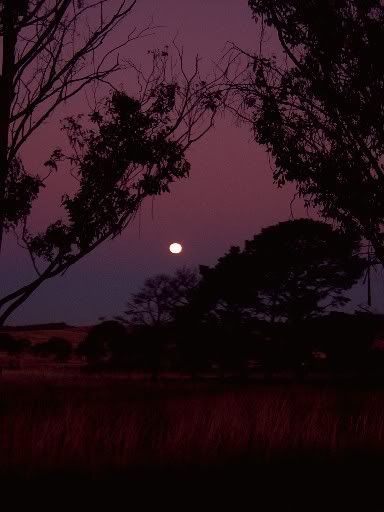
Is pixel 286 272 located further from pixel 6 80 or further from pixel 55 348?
pixel 55 348

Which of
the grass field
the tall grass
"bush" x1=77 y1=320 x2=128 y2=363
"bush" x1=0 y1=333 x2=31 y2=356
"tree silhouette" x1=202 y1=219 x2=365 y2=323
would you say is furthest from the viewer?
"bush" x1=0 y1=333 x2=31 y2=356

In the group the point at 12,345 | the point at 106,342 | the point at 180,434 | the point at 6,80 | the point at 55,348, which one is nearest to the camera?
the point at 180,434

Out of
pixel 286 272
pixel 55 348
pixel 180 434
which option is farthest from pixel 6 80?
pixel 55 348

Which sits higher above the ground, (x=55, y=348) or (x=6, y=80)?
(x=6, y=80)

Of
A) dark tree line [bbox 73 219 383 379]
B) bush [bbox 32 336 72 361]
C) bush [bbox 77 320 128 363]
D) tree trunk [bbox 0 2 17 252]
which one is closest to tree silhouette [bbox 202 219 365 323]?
dark tree line [bbox 73 219 383 379]

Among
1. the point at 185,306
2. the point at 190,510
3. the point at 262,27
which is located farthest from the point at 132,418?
the point at 185,306

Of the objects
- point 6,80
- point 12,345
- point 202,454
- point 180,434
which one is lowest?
point 202,454

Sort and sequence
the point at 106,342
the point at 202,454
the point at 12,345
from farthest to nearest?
1. the point at 12,345
2. the point at 106,342
3. the point at 202,454

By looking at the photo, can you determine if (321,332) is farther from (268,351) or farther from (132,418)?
(132,418)

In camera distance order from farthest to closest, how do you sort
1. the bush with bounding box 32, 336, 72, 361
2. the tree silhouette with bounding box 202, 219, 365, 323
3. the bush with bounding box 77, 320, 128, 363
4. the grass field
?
the bush with bounding box 32, 336, 72, 361 → the bush with bounding box 77, 320, 128, 363 → the tree silhouette with bounding box 202, 219, 365, 323 → the grass field

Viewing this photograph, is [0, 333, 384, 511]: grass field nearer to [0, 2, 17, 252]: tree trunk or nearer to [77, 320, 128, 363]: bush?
[0, 2, 17, 252]: tree trunk

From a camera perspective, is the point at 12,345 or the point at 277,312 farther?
the point at 12,345

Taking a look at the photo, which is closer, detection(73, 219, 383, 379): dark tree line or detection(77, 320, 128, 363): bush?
detection(73, 219, 383, 379): dark tree line

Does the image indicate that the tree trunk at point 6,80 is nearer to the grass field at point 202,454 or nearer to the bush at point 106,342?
the grass field at point 202,454
